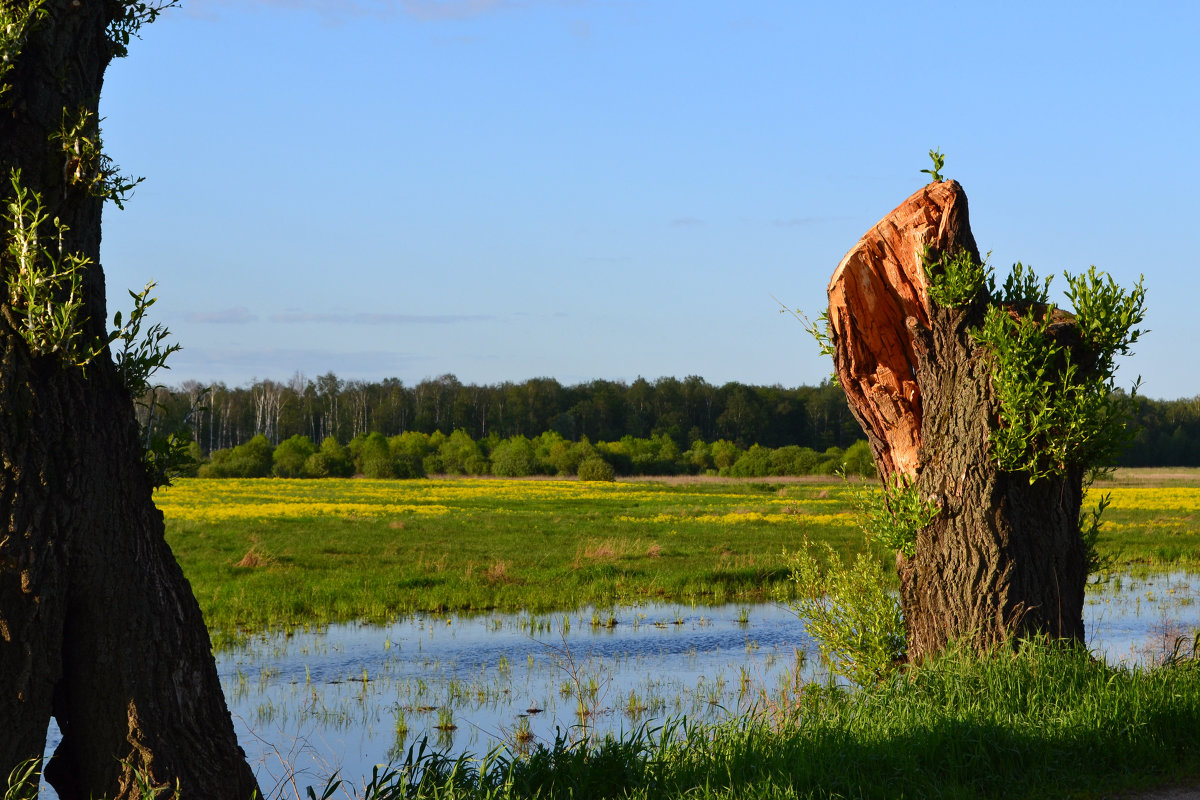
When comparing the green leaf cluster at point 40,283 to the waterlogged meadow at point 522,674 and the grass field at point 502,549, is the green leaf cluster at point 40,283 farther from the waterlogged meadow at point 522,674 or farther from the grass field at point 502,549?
the grass field at point 502,549

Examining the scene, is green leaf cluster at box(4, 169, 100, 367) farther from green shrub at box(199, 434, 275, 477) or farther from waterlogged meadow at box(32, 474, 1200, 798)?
green shrub at box(199, 434, 275, 477)

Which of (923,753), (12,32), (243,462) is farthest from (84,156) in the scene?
(243,462)

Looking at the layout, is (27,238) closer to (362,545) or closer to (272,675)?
(272,675)

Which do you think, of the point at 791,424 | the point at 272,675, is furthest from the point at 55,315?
the point at 791,424

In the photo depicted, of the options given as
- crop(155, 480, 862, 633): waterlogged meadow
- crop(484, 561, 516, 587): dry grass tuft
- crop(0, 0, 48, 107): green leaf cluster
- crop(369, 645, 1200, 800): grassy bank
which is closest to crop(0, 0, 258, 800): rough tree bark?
crop(0, 0, 48, 107): green leaf cluster

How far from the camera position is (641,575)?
73.3ft

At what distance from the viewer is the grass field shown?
19.4 m

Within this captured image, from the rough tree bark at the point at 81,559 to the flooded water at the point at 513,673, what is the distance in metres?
2.57

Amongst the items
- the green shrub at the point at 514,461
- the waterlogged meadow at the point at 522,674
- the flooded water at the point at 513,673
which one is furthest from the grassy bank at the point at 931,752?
the green shrub at the point at 514,461

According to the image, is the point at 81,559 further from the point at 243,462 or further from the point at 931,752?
the point at 243,462

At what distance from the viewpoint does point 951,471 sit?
26.1 feet

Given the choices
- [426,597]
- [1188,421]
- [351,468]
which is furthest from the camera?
[1188,421]

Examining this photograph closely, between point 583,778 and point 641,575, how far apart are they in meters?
16.6

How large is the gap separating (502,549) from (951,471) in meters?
18.9
